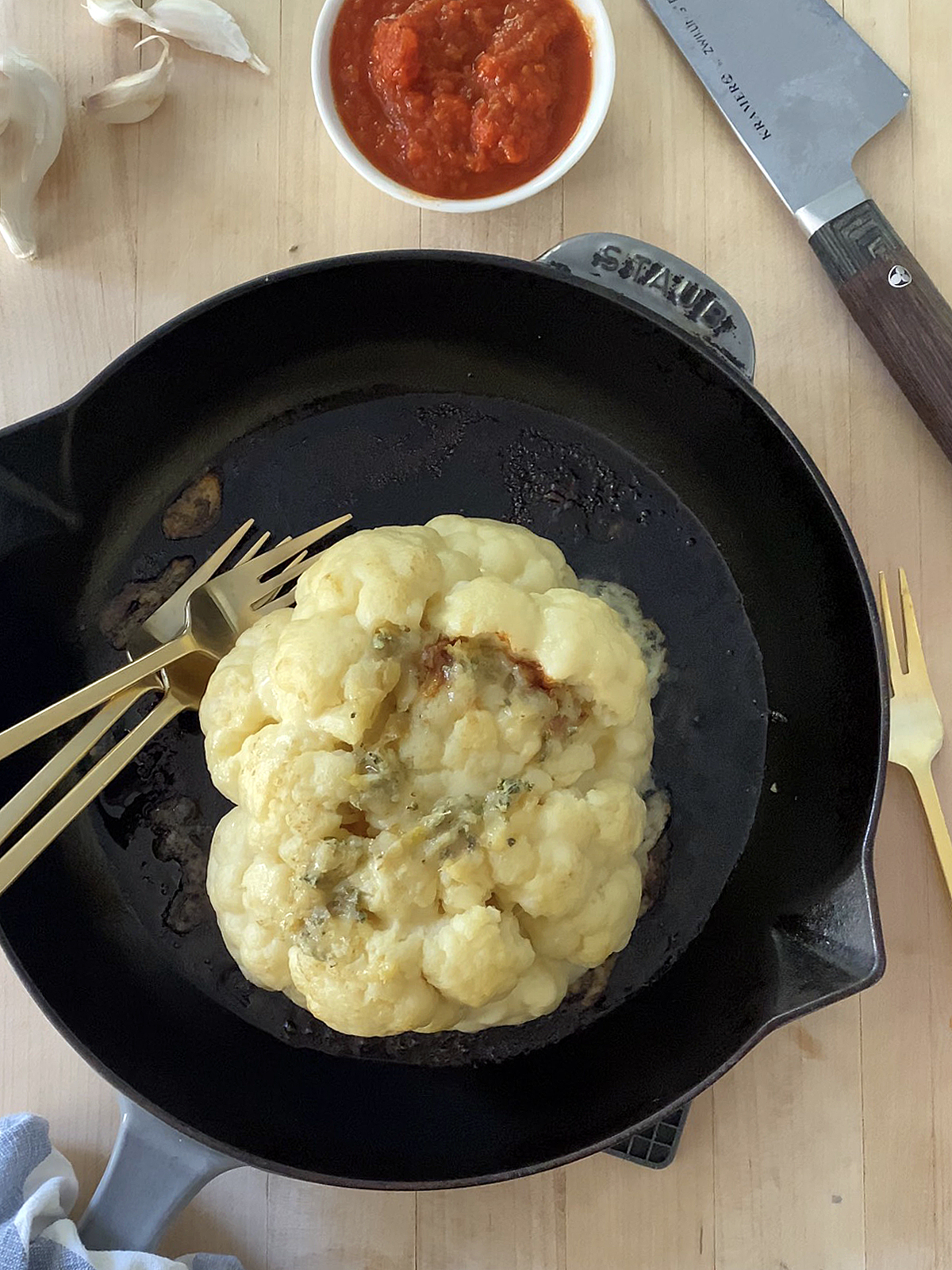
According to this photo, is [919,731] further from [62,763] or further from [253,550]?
[62,763]

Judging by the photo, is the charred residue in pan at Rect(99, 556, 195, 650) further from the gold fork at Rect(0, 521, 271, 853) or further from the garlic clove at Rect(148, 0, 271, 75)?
the garlic clove at Rect(148, 0, 271, 75)

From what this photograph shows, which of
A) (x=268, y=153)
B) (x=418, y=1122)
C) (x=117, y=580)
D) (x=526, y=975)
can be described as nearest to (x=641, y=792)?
(x=526, y=975)

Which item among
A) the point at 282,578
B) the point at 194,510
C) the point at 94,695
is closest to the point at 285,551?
the point at 282,578

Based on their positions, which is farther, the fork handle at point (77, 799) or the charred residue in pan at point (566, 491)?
the charred residue in pan at point (566, 491)

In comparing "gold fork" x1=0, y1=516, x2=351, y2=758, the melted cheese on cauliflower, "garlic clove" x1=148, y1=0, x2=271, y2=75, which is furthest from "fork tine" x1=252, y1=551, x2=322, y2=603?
"garlic clove" x1=148, y1=0, x2=271, y2=75

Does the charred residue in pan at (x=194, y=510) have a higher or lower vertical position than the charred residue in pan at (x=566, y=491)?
higher

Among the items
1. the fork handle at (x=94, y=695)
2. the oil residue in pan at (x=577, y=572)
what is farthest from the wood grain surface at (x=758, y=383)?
the fork handle at (x=94, y=695)

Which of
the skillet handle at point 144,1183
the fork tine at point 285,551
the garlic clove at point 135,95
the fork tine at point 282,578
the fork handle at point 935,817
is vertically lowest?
the fork handle at point 935,817

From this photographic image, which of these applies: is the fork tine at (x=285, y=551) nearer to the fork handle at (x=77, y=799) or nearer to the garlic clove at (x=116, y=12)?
the fork handle at (x=77, y=799)
